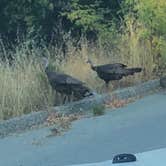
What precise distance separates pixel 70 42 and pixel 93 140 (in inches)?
181

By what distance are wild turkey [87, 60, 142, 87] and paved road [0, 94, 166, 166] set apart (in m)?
0.87

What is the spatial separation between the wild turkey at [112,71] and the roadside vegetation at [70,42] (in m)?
0.30

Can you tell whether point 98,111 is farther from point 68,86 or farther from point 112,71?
point 112,71

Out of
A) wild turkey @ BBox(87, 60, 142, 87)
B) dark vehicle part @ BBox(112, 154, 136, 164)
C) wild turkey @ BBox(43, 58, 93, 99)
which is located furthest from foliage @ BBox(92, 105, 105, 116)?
dark vehicle part @ BBox(112, 154, 136, 164)

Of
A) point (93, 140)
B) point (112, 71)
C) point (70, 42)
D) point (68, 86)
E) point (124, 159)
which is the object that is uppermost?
point (124, 159)

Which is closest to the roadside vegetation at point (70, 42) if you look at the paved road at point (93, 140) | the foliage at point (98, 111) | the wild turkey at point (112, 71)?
the wild turkey at point (112, 71)

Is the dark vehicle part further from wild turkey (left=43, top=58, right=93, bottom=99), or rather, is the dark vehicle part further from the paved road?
wild turkey (left=43, top=58, right=93, bottom=99)

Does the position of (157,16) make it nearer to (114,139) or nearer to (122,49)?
(122,49)

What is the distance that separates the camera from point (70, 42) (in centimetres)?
1285

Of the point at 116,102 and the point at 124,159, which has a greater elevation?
the point at 124,159

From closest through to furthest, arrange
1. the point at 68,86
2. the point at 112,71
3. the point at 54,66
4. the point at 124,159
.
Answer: the point at 124,159 < the point at 68,86 < the point at 112,71 < the point at 54,66

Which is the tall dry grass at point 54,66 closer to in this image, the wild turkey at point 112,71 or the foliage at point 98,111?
the wild turkey at point 112,71

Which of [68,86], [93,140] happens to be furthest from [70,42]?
[93,140]

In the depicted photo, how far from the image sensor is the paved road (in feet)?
25.8
